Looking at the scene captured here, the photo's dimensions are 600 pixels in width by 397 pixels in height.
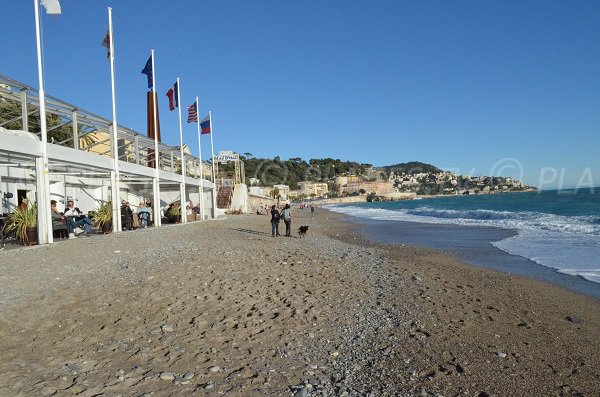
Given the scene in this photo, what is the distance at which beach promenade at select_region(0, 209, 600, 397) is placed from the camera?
146 inches

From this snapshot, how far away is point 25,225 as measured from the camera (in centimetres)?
1170

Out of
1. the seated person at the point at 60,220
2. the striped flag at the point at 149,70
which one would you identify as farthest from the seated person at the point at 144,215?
the striped flag at the point at 149,70

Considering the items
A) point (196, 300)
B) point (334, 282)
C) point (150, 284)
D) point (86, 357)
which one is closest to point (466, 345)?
point (334, 282)

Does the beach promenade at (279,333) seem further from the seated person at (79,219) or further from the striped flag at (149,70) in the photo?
the striped flag at (149,70)

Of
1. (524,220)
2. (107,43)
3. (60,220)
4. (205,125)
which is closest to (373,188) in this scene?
(524,220)

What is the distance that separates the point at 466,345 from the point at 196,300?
146 inches

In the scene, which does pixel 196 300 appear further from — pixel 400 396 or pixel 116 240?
pixel 116 240

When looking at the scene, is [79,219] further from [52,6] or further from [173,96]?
[173,96]

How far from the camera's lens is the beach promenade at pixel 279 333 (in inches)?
146

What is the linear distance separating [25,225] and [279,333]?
10.3 metres

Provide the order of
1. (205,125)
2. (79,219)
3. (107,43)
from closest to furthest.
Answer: (79,219), (107,43), (205,125)

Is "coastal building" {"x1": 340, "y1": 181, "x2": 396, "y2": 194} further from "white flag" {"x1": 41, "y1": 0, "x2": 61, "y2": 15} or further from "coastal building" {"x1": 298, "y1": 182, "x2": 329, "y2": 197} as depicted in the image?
"white flag" {"x1": 41, "y1": 0, "x2": 61, "y2": 15}

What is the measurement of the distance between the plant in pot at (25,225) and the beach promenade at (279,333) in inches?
148

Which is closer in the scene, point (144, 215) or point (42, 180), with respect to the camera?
point (42, 180)
